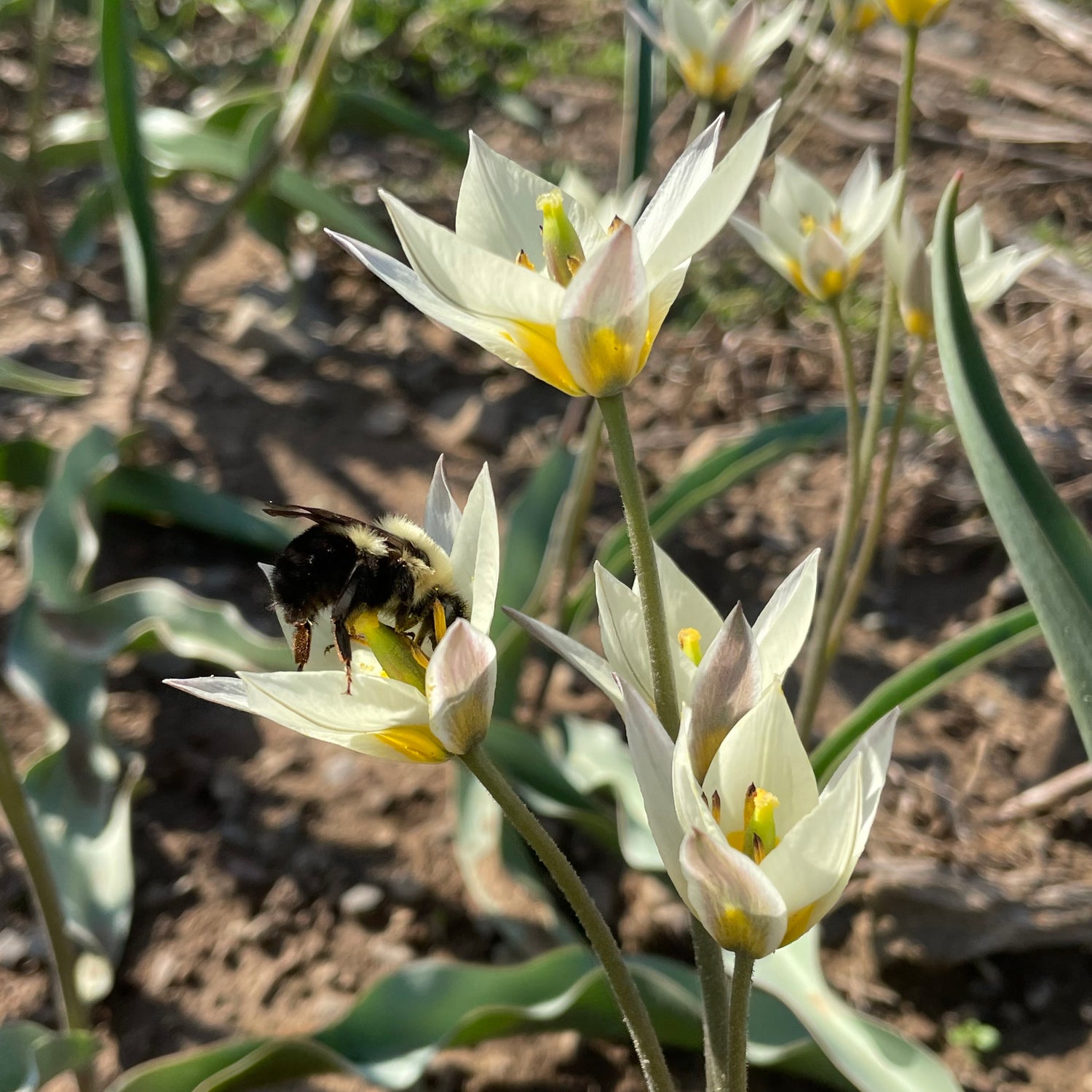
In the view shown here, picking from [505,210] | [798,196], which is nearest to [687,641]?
[505,210]

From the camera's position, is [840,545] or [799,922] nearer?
[799,922]

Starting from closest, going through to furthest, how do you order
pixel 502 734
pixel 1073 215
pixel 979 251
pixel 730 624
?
pixel 730 624, pixel 979 251, pixel 502 734, pixel 1073 215

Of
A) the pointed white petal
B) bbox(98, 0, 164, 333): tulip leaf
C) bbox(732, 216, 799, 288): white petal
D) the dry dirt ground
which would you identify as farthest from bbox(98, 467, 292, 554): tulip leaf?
Answer: the pointed white petal

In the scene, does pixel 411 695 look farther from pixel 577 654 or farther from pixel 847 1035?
pixel 847 1035

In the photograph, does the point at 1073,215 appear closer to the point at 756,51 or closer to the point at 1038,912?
the point at 756,51

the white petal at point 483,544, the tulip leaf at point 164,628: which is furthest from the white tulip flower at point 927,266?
the tulip leaf at point 164,628

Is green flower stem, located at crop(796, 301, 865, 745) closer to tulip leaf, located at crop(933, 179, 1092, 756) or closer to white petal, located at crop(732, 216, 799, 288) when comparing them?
white petal, located at crop(732, 216, 799, 288)

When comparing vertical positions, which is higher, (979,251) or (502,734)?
(979,251)

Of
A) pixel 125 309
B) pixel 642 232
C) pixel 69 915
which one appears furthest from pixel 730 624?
pixel 125 309
